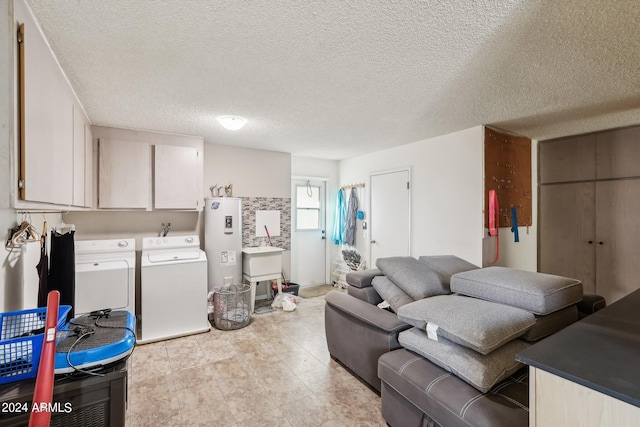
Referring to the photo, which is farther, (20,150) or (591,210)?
(591,210)

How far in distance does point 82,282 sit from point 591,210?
232 inches

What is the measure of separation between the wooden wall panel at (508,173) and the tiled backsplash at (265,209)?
2.92 m

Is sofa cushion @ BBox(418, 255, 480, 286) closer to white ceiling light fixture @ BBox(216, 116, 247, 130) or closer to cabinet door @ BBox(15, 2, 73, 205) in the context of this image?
white ceiling light fixture @ BBox(216, 116, 247, 130)

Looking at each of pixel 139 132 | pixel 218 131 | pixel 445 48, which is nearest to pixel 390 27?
pixel 445 48

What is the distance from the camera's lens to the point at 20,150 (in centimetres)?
121

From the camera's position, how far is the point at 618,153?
3.47m

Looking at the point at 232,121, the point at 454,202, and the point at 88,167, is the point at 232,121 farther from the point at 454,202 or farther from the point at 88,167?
the point at 454,202

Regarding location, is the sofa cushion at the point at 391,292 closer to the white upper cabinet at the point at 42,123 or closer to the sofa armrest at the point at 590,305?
the sofa armrest at the point at 590,305

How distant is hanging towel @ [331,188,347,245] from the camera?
5445mm

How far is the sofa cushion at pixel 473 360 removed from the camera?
4.68 feet

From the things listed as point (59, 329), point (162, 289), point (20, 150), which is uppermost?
point (20, 150)

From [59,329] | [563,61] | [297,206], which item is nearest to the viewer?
[59,329]

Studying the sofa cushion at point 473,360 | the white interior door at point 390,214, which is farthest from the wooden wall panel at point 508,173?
the sofa cushion at point 473,360

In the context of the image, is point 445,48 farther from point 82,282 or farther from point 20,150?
point 82,282
